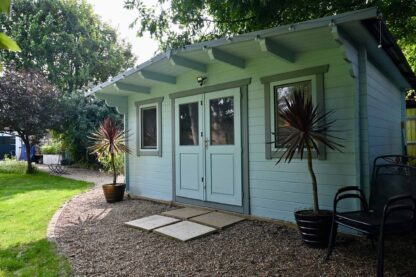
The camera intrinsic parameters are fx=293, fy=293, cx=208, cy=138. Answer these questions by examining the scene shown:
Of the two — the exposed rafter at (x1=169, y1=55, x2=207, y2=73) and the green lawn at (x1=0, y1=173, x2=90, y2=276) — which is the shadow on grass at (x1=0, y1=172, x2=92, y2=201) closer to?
the green lawn at (x1=0, y1=173, x2=90, y2=276)

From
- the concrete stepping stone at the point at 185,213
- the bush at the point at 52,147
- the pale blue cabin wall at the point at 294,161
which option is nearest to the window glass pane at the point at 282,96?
the pale blue cabin wall at the point at 294,161

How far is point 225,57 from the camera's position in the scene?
4.23 m

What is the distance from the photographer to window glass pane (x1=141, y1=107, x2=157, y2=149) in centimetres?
619

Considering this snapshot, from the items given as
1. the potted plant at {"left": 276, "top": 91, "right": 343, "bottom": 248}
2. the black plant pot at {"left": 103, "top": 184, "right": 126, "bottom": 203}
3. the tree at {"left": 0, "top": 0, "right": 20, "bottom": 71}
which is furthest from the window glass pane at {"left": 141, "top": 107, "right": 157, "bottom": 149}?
the tree at {"left": 0, "top": 0, "right": 20, "bottom": 71}

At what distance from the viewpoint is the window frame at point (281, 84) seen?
380 cm

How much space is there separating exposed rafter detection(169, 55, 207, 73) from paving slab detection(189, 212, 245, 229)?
7.87 ft

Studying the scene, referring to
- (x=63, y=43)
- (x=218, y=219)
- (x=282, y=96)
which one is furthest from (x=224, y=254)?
(x=63, y=43)

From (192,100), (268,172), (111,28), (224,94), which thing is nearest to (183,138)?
(192,100)

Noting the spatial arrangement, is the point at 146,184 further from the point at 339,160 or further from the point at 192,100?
the point at 339,160

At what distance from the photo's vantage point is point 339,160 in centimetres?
368

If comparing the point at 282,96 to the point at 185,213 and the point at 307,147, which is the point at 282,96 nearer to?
the point at 307,147

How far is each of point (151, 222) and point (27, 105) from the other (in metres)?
8.34

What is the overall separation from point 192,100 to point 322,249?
10.6 ft

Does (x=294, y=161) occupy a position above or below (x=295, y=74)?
below
